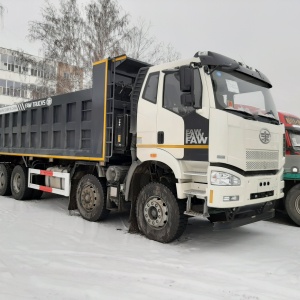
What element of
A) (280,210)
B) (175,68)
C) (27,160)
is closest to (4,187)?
(27,160)

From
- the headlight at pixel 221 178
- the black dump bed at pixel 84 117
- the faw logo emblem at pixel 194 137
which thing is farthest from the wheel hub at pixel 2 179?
the headlight at pixel 221 178

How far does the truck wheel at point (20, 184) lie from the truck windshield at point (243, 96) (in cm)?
617

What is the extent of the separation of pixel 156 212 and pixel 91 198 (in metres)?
1.81

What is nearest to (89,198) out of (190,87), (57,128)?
(57,128)

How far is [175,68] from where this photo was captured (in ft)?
16.4

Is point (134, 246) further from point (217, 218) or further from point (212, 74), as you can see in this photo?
point (212, 74)

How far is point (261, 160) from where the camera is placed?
482 centimetres

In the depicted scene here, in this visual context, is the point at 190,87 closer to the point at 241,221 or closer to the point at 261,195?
the point at 261,195

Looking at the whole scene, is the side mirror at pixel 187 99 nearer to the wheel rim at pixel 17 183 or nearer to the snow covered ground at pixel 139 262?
the snow covered ground at pixel 139 262

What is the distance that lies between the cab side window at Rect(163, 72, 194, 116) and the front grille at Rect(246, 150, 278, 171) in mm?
1140

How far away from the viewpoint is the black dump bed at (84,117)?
233 inches

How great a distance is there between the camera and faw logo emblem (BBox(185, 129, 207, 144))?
456 centimetres

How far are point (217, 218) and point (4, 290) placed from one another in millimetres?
2937

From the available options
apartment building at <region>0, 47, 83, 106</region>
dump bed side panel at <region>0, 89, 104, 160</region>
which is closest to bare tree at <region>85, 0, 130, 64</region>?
apartment building at <region>0, 47, 83, 106</region>
